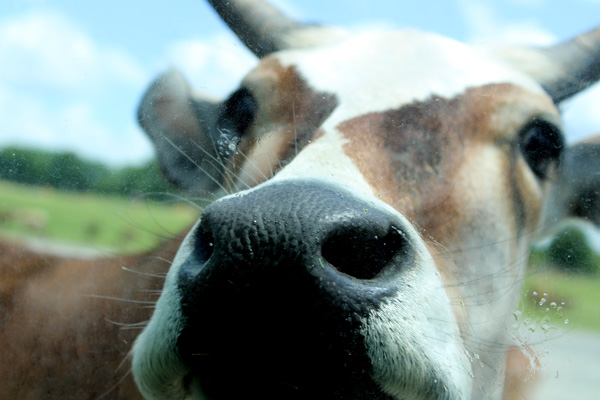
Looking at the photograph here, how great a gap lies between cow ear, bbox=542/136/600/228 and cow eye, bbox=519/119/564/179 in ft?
0.19

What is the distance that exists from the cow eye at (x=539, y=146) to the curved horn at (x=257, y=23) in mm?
895

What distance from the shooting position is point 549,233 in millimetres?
2076

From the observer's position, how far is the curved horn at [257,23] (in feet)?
7.11

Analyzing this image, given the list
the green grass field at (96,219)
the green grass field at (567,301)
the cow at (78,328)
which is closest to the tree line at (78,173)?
the green grass field at (96,219)

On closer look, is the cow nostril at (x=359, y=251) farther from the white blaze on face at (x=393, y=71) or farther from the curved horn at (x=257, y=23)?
the curved horn at (x=257, y=23)

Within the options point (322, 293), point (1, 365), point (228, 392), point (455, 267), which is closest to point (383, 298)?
point (322, 293)

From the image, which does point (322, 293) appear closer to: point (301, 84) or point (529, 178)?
point (301, 84)

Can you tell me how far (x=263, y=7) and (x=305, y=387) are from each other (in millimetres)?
1419

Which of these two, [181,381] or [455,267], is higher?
[455,267]

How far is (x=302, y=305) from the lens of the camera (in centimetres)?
138

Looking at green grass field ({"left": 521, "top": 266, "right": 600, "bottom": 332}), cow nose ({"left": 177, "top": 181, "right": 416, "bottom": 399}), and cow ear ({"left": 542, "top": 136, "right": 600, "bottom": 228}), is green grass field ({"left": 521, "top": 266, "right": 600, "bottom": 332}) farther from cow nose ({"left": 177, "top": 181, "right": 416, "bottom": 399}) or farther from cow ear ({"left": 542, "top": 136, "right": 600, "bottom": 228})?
cow nose ({"left": 177, "top": 181, "right": 416, "bottom": 399})

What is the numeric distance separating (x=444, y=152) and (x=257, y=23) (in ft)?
2.65

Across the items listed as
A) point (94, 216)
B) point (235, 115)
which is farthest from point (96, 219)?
point (235, 115)

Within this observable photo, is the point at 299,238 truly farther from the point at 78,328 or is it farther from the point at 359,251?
the point at 78,328
